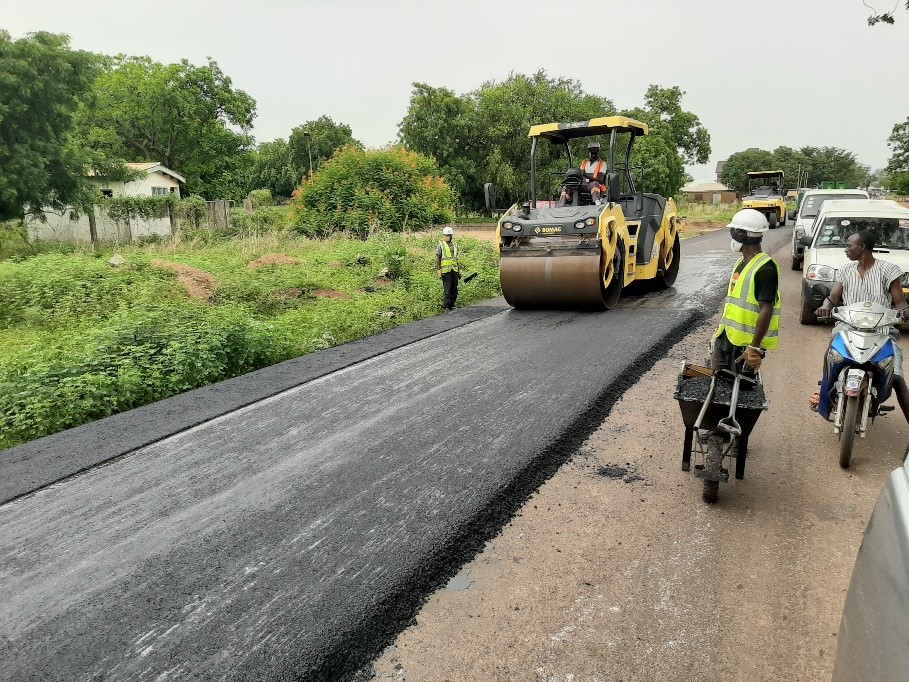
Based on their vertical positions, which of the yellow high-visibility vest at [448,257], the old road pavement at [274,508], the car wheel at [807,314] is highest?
the yellow high-visibility vest at [448,257]

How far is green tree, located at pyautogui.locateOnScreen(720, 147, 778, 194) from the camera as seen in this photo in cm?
9334

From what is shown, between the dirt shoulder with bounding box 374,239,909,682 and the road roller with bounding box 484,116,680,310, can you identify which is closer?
the dirt shoulder with bounding box 374,239,909,682

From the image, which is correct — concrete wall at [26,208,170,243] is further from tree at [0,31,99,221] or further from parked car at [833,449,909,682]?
parked car at [833,449,909,682]

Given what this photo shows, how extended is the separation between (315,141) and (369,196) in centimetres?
4992

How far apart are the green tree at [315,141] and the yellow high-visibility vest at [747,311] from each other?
68153mm

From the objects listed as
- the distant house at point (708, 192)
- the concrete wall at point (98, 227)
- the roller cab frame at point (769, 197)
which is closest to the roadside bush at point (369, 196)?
the concrete wall at point (98, 227)

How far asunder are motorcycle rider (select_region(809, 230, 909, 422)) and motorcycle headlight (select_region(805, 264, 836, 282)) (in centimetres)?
400

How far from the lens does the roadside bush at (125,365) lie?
6.07m

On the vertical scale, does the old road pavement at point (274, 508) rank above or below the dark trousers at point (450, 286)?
below

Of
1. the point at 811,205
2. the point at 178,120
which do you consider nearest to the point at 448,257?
the point at 811,205

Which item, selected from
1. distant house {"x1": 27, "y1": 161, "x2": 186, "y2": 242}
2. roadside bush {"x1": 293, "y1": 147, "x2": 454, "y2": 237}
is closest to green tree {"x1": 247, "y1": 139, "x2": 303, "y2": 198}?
distant house {"x1": 27, "y1": 161, "x2": 186, "y2": 242}

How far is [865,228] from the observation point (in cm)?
920

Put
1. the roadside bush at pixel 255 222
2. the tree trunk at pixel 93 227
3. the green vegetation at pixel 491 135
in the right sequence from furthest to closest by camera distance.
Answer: the green vegetation at pixel 491 135, the roadside bush at pixel 255 222, the tree trunk at pixel 93 227

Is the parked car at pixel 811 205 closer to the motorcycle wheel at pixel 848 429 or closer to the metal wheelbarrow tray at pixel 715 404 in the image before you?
the motorcycle wheel at pixel 848 429
